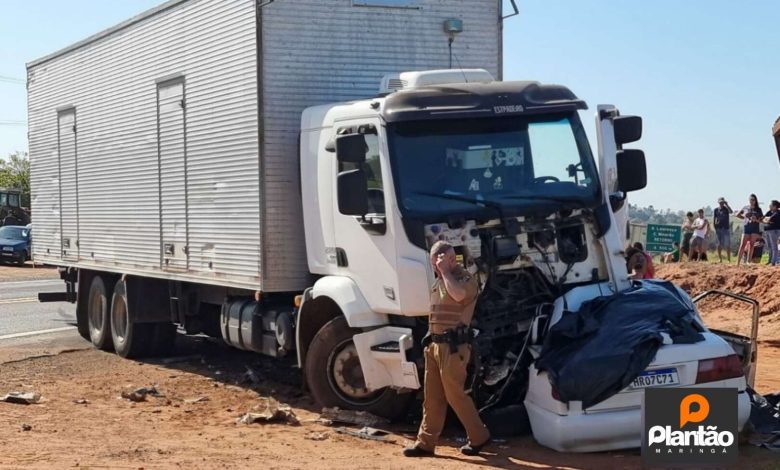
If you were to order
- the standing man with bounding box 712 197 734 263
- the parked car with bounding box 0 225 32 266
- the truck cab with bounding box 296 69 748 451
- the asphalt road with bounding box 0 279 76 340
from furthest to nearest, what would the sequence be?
the parked car with bounding box 0 225 32 266 < the standing man with bounding box 712 197 734 263 < the asphalt road with bounding box 0 279 76 340 < the truck cab with bounding box 296 69 748 451

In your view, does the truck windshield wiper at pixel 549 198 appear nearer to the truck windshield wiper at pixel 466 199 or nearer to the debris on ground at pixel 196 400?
the truck windshield wiper at pixel 466 199

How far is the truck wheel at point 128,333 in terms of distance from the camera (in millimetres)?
14531

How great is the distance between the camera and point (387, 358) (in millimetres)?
9320

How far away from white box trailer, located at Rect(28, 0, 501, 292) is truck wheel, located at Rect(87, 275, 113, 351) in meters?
0.49

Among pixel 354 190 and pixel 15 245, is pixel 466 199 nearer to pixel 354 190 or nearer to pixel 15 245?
pixel 354 190

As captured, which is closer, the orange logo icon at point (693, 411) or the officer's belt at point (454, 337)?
the orange logo icon at point (693, 411)

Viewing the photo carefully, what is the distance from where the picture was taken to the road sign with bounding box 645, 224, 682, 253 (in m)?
28.7

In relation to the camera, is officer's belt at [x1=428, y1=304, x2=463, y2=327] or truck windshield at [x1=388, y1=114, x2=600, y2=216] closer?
officer's belt at [x1=428, y1=304, x2=463, y2=327]

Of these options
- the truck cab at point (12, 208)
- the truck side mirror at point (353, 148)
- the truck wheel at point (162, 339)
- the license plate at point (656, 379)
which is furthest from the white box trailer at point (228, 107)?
the truck cab at point (12, 208)

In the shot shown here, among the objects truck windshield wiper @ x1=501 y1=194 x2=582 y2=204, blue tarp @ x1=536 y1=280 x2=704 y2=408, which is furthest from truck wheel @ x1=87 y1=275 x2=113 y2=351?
blue tarp @ x1=536 y1=280 x2=704 y2=408

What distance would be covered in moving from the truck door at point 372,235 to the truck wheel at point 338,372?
21.9 inches

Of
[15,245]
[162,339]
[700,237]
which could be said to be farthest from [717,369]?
[15,245]

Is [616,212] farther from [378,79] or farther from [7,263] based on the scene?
[7,263]

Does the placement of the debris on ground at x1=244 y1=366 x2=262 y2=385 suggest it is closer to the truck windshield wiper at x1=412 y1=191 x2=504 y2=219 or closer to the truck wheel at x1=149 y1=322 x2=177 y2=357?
the truck wheel at x1=149 y1=322 x2=177 y2=357
